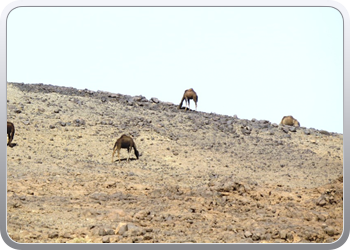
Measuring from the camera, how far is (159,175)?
1658 cm

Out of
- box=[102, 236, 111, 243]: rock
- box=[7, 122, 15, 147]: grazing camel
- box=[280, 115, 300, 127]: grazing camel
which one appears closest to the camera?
box=[102, 236, 111, 243]: rock

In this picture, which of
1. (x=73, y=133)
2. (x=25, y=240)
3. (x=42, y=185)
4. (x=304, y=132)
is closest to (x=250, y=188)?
(x=42, y=185)

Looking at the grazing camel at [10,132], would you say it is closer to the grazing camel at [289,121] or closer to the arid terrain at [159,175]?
the arid terrain at [159,175]

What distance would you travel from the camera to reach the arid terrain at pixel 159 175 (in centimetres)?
1049

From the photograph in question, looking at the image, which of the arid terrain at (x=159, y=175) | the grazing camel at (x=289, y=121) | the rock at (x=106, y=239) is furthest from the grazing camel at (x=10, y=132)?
the grazing camel at (x=289, y=121)

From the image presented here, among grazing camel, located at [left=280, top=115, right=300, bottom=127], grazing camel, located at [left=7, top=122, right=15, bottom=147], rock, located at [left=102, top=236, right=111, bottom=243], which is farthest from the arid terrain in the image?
grazing camel, located at [left=280, top=115, right=300, bottom=127]

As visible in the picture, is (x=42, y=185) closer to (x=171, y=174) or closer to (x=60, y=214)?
(x=60, y=214)

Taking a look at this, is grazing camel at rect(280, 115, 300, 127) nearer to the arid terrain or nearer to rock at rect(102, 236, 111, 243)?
the arid terrain

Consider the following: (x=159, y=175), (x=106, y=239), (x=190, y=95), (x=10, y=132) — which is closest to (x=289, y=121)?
(x=190, y=95)

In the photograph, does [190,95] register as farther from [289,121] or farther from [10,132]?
[10,132]

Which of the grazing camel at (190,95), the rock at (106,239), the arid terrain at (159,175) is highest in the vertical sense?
the grazing camel at (190,95)

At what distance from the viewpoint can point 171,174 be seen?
16844 millimetres

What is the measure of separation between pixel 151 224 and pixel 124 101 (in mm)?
13924

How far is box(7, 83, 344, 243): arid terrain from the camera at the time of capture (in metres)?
10.5
